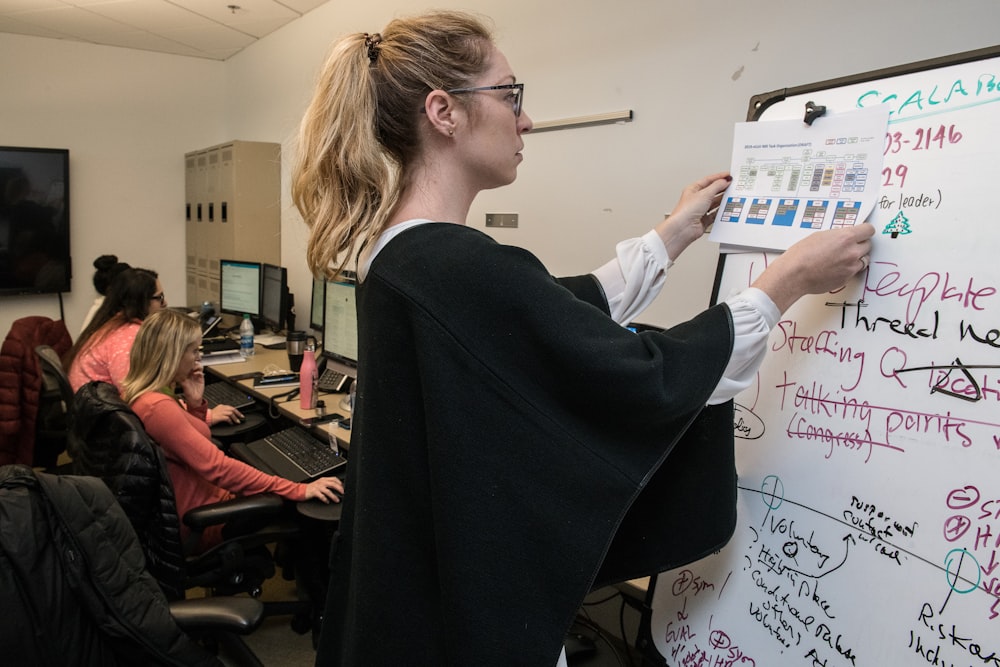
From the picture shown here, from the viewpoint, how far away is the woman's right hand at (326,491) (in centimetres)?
184

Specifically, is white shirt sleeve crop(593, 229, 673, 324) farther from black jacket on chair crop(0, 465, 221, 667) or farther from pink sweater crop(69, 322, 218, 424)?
pink sweater crop(69, 322, 218, 424)

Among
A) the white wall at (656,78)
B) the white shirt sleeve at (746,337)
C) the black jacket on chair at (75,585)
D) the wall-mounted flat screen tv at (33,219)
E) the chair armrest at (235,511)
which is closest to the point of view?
the white shirt sleeve at (746,337)

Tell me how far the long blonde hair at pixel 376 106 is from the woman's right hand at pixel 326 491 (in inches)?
42.9

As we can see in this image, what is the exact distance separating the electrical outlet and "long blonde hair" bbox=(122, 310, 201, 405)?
4.15 feet

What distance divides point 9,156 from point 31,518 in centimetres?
412

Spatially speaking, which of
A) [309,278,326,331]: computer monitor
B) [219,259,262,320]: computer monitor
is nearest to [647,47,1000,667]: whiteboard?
[309,278,326,331]: computer monitor

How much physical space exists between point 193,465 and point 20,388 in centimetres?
152

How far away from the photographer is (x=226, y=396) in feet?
9.06

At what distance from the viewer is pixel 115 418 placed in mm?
1597

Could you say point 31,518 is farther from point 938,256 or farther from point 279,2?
point 279,2

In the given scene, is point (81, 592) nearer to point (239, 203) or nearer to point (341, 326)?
point (341, 326)

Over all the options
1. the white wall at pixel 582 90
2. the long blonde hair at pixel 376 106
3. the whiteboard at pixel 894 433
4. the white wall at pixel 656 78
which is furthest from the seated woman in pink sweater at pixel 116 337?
the whiteboard at pixel 894 433

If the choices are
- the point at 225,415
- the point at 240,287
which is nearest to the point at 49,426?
the point at 225,415

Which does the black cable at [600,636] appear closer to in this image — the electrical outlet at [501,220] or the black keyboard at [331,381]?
the black keyboard at [331,381]
